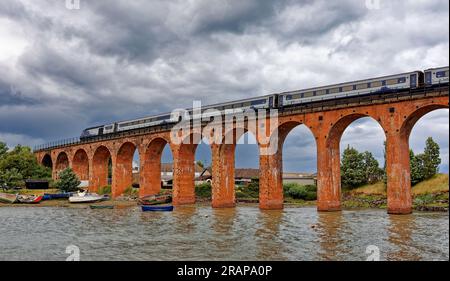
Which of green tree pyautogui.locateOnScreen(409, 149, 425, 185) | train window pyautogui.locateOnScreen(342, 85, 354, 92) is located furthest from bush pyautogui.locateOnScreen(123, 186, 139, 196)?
green tree pyautogui.locateOnScreen(409, 149, 425, 185)

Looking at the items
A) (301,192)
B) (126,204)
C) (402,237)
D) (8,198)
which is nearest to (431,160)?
(301,192)

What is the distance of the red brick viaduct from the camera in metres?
33.8

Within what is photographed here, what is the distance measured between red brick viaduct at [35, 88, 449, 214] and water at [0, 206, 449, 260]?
14.4ft

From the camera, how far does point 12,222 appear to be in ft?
108

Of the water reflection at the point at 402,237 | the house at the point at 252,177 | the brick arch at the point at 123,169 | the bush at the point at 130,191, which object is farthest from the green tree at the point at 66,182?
the water reflection at the point at 402,237

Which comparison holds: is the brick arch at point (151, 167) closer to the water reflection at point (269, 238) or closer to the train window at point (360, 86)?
the water reflection at point (269, 238)

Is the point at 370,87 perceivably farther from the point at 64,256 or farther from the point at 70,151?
the point at 70,151

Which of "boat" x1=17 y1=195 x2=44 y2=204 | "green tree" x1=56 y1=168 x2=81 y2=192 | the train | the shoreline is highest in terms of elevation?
the train

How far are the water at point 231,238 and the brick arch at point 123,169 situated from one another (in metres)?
27.0

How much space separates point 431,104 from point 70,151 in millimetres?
61435

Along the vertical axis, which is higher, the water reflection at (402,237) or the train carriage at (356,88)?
the train carriage at (356,88)

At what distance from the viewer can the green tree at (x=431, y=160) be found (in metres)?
46.2

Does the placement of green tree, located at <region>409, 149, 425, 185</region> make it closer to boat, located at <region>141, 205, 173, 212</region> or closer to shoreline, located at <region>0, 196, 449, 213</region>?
shoreline, located at <region>0, 196, 449, 213</region>
